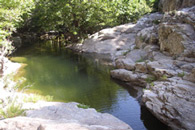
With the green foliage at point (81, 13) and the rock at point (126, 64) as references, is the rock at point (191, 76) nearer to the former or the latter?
the rock at point (126, 64)

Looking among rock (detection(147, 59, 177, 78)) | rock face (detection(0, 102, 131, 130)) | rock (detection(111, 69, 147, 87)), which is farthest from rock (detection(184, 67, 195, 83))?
rock face (detection(0, 102, 131, 130))

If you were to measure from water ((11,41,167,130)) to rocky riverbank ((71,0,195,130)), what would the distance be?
32.7 inches

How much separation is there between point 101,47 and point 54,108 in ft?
65.3

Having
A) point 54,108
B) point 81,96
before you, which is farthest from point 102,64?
point 54,108

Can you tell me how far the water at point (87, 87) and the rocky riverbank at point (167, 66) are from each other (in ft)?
2.73

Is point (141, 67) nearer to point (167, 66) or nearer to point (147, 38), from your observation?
point (167, 66)

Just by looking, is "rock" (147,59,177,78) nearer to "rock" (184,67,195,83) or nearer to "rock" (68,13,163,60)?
"rock" (184,67,195,83)

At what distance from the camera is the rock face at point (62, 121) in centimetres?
457

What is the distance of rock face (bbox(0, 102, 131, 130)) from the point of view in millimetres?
4570

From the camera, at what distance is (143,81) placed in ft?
46.6

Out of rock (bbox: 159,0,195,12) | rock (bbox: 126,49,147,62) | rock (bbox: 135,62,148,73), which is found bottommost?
rock (bbox: 135,62,148,73)

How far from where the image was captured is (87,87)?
14758mm

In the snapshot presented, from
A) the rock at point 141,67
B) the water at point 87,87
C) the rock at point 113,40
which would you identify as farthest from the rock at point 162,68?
the rock at point 113,40

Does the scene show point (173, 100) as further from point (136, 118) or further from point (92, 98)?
point (92, 98)
